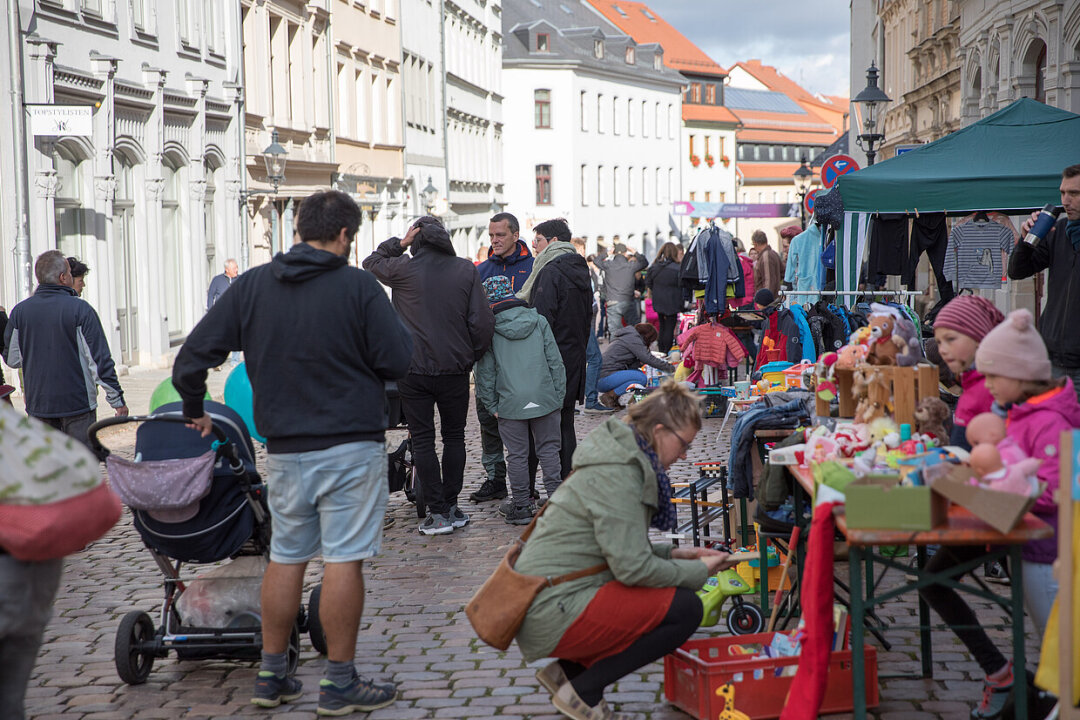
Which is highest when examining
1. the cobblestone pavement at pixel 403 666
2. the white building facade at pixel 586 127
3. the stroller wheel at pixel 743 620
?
the white building facade at pixel 586 127

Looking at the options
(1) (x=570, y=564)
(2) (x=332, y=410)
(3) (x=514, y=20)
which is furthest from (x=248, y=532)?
(3) (x=514, y=20)

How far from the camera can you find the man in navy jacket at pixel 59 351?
9.04 metres

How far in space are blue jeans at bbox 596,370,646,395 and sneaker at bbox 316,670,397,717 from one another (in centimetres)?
898

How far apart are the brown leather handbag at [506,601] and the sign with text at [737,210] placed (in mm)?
29274

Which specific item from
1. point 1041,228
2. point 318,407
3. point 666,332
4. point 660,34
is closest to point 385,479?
point 318,407

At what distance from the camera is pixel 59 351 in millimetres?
9023

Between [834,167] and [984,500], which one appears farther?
[834,167]

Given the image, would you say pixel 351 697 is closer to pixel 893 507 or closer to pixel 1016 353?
pixel 893 507

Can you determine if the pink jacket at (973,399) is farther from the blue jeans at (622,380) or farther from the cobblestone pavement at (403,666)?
the blue jeans at (622,380)

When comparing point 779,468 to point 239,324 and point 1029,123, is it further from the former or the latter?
point 1029,123

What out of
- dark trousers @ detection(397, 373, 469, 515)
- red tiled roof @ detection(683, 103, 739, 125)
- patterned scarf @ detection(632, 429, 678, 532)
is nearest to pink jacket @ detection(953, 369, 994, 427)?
patterned scarf @ detection(632, 429, 678, 532)

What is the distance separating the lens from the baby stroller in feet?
17.9

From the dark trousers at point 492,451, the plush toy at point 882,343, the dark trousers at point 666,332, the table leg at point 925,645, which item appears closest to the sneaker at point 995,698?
the table leg at point 925,645

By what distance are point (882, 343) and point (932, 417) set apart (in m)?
0.69
